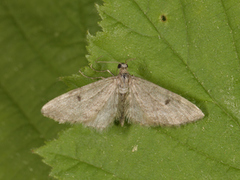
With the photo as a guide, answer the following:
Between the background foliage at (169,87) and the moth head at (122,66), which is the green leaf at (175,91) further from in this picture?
the moth head at (122,66)

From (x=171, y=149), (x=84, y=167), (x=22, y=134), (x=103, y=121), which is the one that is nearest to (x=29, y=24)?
(x=22, y=134)

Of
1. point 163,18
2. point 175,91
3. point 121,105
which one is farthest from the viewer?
point 121,105

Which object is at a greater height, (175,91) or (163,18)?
(163,18)

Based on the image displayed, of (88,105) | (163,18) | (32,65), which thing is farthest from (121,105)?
(32,65)

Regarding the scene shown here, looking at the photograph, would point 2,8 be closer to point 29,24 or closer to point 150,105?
point 29,24

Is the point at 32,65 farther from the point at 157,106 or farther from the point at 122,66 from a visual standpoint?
the point at 157,106
